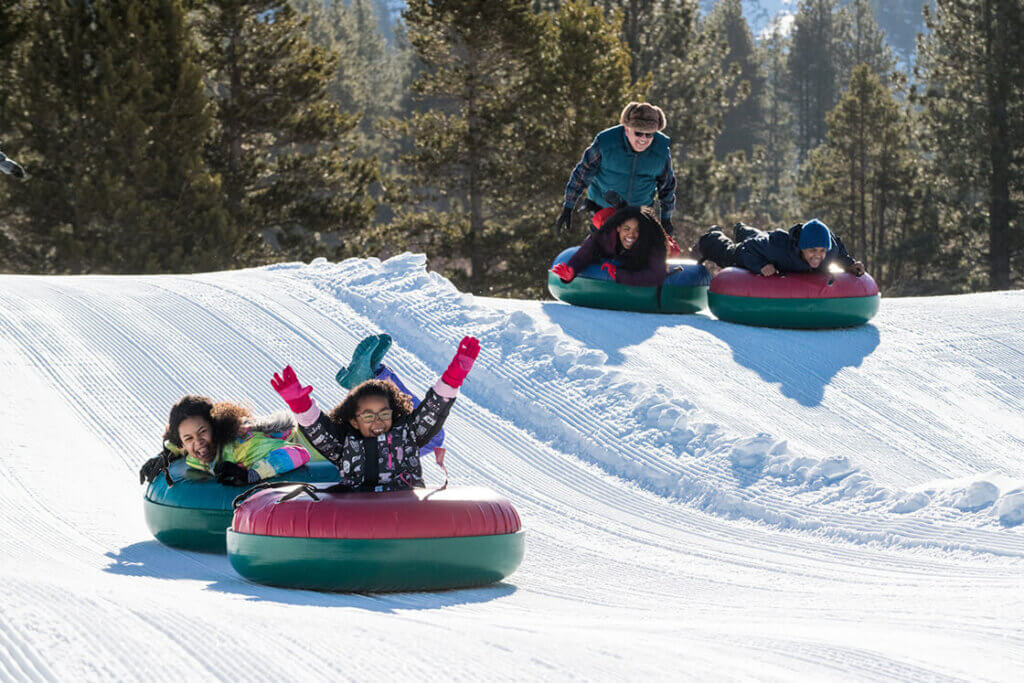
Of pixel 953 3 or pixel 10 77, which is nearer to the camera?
pixel 10 77

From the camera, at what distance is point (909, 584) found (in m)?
6.13

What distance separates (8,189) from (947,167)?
17.6 metres

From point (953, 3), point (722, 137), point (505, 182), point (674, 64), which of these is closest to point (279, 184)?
point (505, 182)

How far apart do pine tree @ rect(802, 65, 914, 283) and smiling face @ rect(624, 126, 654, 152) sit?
64.9 ft

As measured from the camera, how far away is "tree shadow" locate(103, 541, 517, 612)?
16.3ft

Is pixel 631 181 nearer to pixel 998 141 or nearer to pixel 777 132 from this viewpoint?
pixel 998 141

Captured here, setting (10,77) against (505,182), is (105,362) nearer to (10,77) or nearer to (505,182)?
(10,77)

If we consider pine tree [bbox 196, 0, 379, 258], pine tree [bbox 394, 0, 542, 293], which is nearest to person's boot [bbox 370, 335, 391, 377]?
pine tree [bbox 394, 0, 542, 293]

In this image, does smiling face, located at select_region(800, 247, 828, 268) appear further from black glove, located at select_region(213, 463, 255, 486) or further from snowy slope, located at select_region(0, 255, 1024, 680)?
black glove, located at select_region(213, 463, 255, 486)

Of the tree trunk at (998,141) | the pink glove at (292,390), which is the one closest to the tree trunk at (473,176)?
the tree trunk at (998,141)

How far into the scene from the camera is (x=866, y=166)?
32.8 meters

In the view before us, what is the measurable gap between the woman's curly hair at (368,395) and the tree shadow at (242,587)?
72cm

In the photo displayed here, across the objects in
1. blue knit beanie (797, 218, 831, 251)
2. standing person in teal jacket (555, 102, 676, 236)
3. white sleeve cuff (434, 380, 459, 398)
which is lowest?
white sleeve cuff (434, 380, 459, 398)

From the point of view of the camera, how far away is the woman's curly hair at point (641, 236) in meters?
10.2
